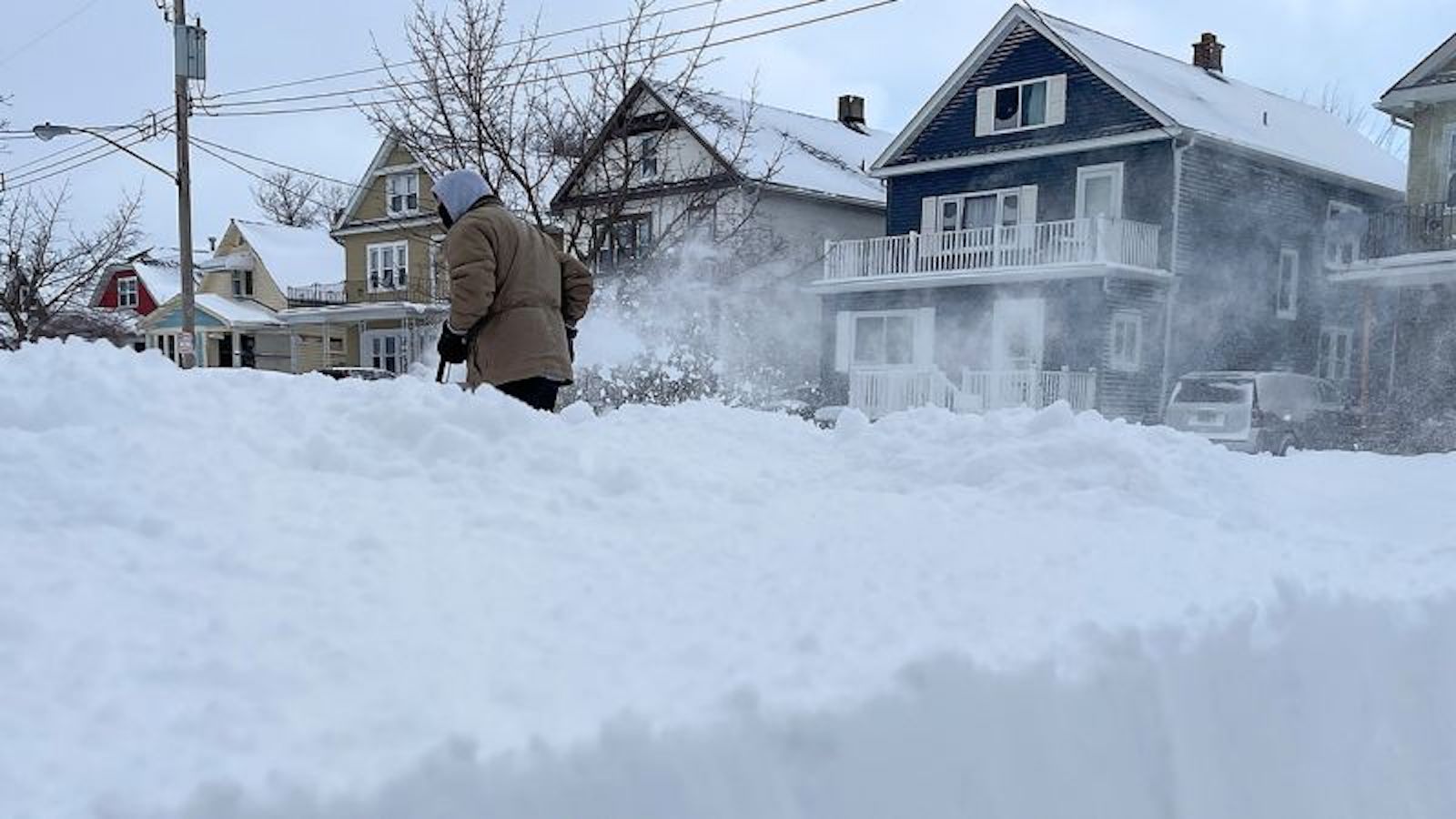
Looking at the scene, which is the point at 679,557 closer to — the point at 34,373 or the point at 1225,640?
the point at 1225,640

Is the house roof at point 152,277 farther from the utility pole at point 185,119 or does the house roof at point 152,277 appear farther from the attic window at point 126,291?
the utility pole at point 185,119

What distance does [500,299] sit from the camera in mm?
4777

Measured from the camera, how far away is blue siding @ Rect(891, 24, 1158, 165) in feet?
62.6

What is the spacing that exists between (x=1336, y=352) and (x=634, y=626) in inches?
915

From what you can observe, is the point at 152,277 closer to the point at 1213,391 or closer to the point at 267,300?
the point at 267,300

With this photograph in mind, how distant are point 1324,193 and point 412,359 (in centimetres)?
2293

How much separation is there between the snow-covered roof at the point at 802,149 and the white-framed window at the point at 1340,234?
29.8 ft

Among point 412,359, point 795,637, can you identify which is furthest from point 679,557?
point 412,359

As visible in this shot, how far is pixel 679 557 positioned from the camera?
2666mm

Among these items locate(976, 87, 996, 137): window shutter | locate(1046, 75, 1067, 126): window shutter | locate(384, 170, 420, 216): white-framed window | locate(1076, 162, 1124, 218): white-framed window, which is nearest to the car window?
locate(1076, 162, 1124, 218): white-framed window

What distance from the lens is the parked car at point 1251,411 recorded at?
510 inches

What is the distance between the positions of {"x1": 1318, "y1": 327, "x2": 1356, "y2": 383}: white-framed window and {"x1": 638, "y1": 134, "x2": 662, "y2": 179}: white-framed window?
1363 cm

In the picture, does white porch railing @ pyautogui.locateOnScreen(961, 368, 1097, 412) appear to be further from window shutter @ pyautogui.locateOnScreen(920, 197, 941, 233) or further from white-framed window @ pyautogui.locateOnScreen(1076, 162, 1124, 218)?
window shutter @ pyautogui.locateOnScreen(920, 197, 941, 233)

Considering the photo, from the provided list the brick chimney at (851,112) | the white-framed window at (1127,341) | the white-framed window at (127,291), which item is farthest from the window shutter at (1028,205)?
→ the white-framed window at (127,291)
